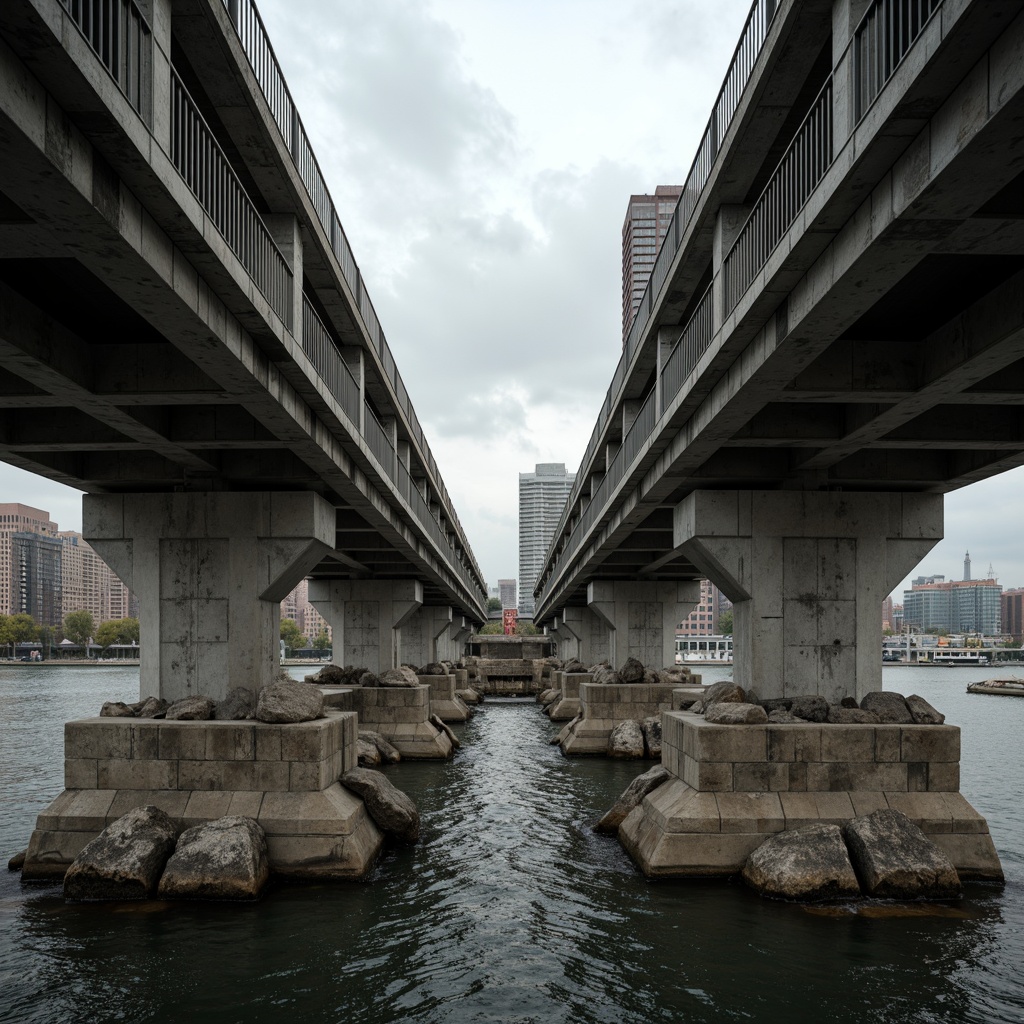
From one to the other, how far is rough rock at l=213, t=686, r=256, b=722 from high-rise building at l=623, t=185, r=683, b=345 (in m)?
97.5

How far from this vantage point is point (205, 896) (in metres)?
11.5

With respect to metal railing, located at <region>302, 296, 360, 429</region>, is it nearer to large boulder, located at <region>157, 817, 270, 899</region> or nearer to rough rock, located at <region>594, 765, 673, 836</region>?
large boulder, located at <region>157, 817, 270, 899</region>

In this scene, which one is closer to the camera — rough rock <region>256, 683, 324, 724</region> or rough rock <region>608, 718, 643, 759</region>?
rough rock <region>256, 683, 324, 724</region>

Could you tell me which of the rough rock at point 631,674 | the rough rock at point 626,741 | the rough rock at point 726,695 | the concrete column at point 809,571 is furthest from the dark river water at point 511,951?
the rough rock at point 631,674

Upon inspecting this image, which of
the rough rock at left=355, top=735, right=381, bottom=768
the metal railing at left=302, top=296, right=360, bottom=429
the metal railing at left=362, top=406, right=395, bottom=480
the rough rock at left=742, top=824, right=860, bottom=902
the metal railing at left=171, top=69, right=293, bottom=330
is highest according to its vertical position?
the metal railing at left=171, top=69, right=293, bottom=330

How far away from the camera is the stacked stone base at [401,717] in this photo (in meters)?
26.4

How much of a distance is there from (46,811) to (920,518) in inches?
601

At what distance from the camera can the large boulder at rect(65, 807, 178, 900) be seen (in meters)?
11.5

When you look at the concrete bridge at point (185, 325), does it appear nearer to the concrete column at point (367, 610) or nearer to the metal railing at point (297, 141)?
the metal railing at point (297, 141)

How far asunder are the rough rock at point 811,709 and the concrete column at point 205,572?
898 cm

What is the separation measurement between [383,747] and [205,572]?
10452 millimetres

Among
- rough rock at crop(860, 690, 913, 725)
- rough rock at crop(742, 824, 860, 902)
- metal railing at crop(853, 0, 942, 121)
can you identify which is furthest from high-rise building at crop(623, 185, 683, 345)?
metal railing at crop(853, 0, 942, 121)

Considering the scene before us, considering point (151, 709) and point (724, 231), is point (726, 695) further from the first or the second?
point (151, 709)

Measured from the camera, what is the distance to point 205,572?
16391mm
